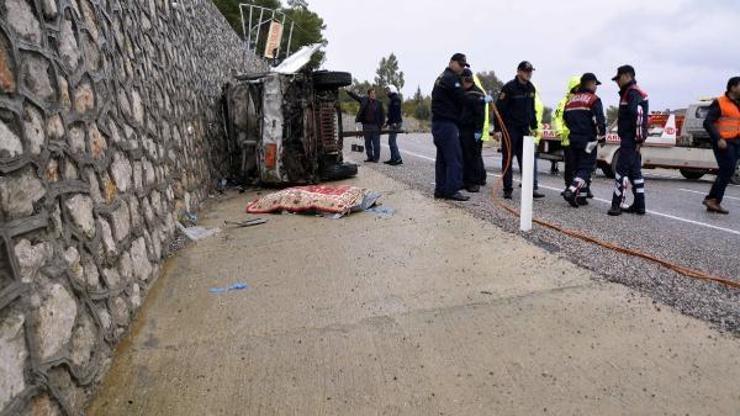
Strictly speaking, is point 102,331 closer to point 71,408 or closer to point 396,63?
point 71,408

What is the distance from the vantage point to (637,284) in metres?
3.69

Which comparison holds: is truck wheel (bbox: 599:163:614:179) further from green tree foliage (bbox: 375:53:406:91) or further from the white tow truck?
green tree foliage (bbox: 375:53:406:91)

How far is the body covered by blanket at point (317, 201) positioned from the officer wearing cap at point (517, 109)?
83.4 inches

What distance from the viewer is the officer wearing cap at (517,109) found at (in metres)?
7.34

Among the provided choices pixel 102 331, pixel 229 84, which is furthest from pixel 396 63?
pixel 102 331

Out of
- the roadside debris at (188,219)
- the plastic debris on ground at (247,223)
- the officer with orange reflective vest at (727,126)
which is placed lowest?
the plastic debris on ground at (247,223)

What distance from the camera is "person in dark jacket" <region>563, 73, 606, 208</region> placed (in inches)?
283

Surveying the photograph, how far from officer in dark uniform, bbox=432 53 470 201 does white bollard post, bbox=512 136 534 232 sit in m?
1.49

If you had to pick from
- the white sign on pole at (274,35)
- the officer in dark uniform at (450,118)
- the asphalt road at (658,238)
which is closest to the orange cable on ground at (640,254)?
the asphalt road at (658,238)

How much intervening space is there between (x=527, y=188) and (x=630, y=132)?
7.85 ft

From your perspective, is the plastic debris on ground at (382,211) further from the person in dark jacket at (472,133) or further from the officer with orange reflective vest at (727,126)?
the officer with orange reflective vest at (727,126)

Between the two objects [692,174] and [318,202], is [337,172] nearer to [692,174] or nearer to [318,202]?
[318,202]

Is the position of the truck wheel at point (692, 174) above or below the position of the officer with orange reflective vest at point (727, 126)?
below

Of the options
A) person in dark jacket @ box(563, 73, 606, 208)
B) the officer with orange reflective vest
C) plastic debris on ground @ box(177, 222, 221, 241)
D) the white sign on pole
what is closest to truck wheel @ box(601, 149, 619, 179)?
the officer with orange reflective vest
